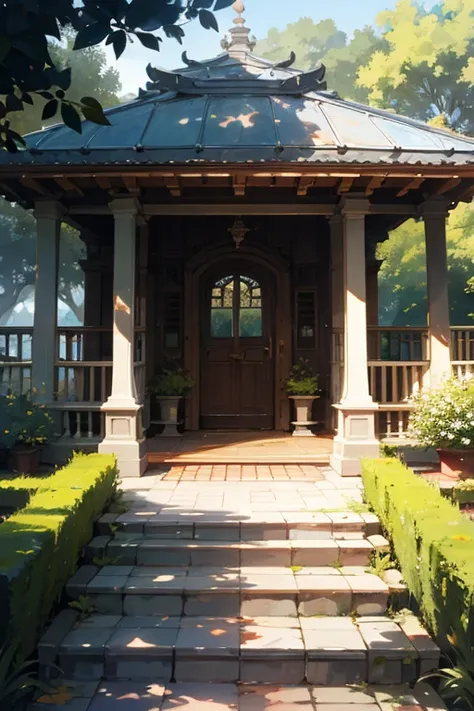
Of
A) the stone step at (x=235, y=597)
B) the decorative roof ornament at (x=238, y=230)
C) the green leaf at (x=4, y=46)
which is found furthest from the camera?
the decorative roof ornament at (x=238, y=230)

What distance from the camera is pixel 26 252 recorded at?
87.9 feet

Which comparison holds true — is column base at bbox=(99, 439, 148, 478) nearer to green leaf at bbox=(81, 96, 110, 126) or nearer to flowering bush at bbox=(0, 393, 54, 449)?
flowering bush at bbox=(0, 393, 54, 449)

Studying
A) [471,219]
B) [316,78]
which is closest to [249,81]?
[316,78]

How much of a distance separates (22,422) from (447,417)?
4.39 metres

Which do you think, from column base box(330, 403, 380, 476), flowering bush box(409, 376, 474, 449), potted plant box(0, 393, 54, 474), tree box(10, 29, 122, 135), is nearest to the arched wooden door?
column base box(330, 403, 380, 476)

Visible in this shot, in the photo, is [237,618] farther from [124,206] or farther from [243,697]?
[124,206]

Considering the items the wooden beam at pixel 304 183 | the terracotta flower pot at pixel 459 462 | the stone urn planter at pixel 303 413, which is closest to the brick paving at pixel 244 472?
the terracotta flower pot at pixel 459 462

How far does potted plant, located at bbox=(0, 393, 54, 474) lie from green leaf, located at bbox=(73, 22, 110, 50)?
4.33 m

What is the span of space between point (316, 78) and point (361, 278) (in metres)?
3.37

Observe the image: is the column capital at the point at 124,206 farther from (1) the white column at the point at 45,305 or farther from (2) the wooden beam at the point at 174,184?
(1) the white column at the point at 45,305

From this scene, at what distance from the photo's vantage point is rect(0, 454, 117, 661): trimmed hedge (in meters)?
2.61

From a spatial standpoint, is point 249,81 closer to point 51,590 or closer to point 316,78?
point 316,78

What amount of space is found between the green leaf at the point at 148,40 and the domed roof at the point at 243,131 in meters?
3.05

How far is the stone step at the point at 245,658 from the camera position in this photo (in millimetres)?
→ 2928
